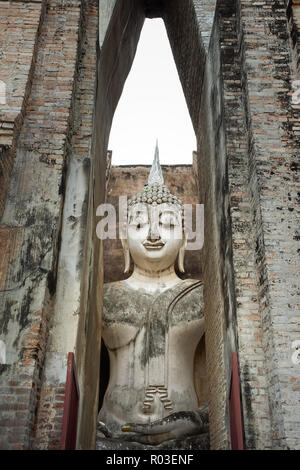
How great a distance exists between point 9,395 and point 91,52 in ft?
15.6

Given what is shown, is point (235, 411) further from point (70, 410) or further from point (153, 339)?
point (153, 339)

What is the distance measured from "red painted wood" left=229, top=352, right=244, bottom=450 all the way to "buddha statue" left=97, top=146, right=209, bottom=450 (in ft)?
8.55

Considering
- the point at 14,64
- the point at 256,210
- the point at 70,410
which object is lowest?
the point at 70,410

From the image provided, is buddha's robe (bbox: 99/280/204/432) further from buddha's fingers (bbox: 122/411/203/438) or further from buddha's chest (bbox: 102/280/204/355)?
buddha's fingers (bbox: 122/411/203/438)

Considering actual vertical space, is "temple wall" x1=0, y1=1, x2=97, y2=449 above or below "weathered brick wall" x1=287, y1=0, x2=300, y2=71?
below

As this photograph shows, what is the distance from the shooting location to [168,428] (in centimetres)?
809

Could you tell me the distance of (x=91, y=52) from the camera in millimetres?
7477

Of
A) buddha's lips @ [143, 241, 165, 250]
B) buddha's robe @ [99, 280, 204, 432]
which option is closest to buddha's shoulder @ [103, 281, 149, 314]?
buddha's robe @ [99, 280, 204, 432]

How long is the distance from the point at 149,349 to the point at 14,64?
5.13 meters

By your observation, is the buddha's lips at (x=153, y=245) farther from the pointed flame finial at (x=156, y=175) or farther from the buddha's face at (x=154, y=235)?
the pointed flame finial at (x=156, y=175)

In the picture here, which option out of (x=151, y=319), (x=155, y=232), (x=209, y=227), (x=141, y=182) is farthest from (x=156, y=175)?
(x=209, y=227)

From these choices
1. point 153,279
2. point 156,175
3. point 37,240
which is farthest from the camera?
point 156,175

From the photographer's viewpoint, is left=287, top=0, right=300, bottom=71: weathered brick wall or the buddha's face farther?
the buddha's face

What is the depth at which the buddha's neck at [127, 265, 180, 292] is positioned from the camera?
33.7 ft
